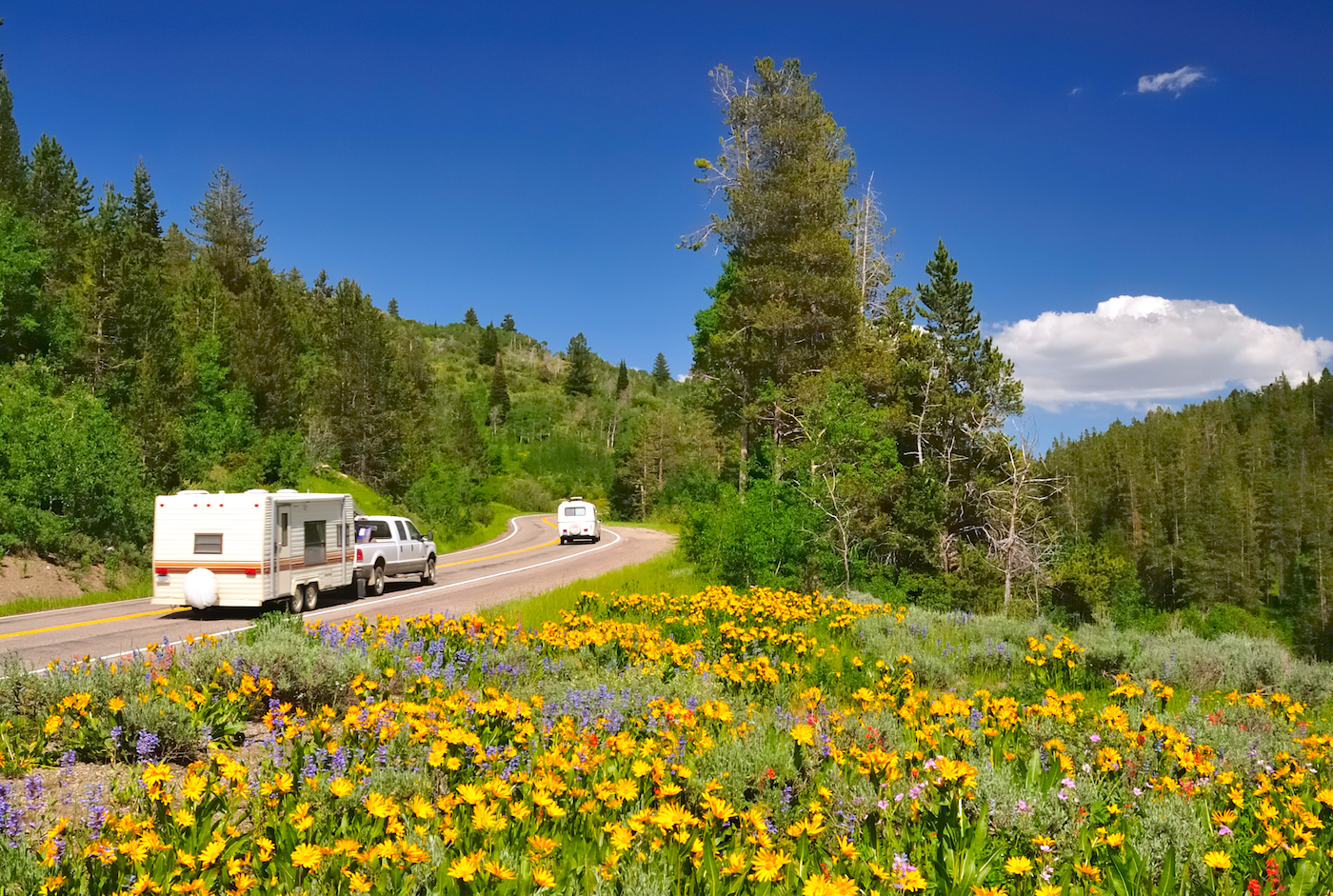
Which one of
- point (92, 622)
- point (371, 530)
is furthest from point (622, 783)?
point (371, 530)

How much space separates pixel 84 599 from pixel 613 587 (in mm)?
12583

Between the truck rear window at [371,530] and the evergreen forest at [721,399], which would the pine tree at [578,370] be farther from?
the truck rear window at [371,530]

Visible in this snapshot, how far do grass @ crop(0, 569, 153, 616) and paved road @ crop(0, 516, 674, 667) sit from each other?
0.73 metres

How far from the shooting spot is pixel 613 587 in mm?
17594

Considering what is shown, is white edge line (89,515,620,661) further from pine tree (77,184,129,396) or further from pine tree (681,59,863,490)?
pine tree (77,184,129,396)

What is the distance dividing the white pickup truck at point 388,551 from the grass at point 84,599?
5.70m

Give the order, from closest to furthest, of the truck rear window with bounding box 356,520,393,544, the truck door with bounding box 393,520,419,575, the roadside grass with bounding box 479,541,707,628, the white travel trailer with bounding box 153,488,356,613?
the roadside grass with bounding box 479,541,707,628 < the white travel trailer with bounding box 153,488,356,613 < the truck rear window with bounding box 356,520,393,544 < the truck door with bounding box 393,520,419,575

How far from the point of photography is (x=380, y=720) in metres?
4.61

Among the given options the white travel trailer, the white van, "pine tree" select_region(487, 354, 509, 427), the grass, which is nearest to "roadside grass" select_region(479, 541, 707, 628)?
the white travel trailer

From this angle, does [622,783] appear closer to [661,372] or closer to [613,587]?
[613,587]

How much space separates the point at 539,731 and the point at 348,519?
1411cm

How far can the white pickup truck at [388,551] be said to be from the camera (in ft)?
62.0

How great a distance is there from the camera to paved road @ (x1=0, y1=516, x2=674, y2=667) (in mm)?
11875

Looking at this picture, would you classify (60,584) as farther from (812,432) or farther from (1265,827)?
(1265,827)
